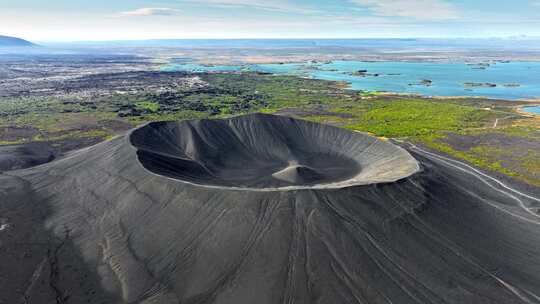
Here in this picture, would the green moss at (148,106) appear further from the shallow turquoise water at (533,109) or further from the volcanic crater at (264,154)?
the shallow turquoise water at (533,109)

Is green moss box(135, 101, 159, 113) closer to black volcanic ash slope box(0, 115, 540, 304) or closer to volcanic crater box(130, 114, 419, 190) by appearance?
volcanic crater box(130, 114, 419, 190)

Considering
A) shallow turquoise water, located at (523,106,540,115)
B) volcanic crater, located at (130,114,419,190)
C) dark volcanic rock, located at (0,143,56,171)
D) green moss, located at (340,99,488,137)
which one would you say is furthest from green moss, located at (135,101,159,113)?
shallow turquoise water, located at (523,106,540,115)

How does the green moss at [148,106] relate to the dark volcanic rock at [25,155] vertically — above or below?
below

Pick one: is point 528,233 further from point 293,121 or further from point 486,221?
point 293,121

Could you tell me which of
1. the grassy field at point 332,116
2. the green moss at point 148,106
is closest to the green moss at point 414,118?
the grassy field at point 332,116

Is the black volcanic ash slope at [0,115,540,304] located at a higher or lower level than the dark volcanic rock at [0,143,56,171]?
higher
